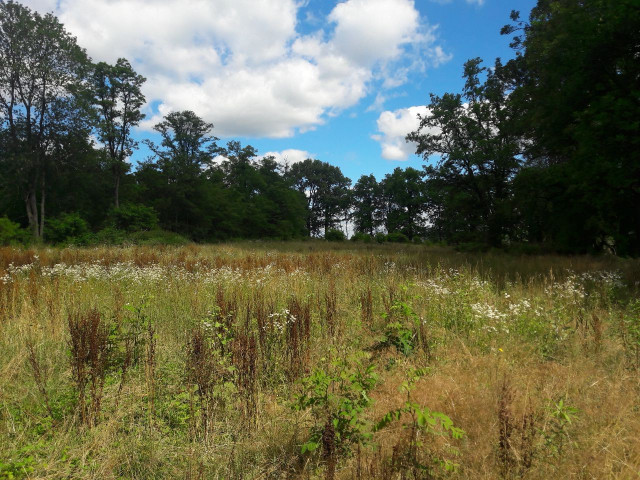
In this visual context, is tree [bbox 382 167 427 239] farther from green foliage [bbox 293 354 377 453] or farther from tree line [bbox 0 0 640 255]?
green foliage [bbox 293 354 377 453]

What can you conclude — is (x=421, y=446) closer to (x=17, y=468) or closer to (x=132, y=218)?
(x=17, y=468)

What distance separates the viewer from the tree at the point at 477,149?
21312 millimetres

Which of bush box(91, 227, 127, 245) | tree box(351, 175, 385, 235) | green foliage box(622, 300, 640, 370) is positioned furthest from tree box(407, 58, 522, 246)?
tree box(351, 175, 385, 235)

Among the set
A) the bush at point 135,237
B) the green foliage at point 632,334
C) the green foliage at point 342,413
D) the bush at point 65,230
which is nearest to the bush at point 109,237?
the bush at point 135,237

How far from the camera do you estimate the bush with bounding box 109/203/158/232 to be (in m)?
29.8

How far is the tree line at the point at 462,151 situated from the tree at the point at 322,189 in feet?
71.0

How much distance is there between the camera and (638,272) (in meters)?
9.18

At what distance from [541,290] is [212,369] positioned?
7.11 meters

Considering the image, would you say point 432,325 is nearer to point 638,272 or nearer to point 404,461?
point 404,461

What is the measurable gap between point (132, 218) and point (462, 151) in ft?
92.2

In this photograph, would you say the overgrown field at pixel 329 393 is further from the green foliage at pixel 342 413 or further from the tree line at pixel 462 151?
the tree line at pixel 462 151

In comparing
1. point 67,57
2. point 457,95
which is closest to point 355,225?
A: point 457,95

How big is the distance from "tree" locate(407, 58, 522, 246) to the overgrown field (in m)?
16.5

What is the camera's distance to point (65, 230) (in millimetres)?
25344
